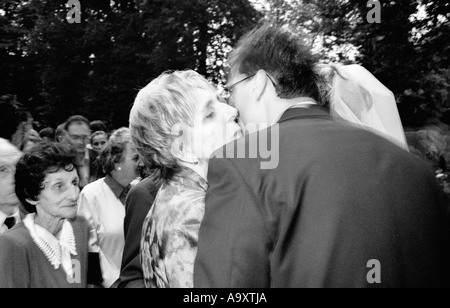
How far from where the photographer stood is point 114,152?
4344 millimetres

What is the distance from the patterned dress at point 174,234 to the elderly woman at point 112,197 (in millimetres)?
1681

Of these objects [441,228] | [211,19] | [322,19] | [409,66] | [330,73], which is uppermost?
[211,19]

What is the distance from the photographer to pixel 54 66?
21.4 m

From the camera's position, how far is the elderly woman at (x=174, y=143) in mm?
1655

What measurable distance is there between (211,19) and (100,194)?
17200 mm

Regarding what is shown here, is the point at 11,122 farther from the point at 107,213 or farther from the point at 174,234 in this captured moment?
the point at 174,234

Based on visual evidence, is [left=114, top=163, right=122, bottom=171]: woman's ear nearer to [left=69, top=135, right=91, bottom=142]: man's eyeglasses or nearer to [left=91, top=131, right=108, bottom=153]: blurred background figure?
[left=69, top=135, right=91, bottom=142]: man's eyeglasses

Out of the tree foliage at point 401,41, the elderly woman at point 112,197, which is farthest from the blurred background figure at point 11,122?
the tree foliage at point 401,41

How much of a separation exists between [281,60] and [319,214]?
63 cm

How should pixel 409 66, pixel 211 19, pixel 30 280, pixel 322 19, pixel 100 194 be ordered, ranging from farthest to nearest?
pixel 211 19
pixel 322 19
pixel 409 66
pixel 100 194
pixel 30 280

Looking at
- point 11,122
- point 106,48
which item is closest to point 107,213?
point 11,122

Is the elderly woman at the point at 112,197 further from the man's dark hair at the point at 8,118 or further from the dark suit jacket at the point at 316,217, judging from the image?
the dark suit jacket at the point at 316,217
